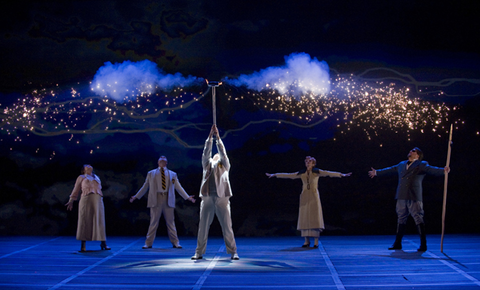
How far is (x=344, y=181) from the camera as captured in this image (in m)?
7.69

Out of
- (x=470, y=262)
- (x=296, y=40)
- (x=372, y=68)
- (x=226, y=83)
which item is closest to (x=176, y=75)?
(x=226, y=83)

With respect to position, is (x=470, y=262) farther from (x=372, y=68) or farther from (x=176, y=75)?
(x=176, y=75)

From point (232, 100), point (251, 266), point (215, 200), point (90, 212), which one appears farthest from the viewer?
point (232, 100)

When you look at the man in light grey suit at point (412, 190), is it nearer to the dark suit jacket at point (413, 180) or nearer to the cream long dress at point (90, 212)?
the dark suit jacket at point (413, 180)

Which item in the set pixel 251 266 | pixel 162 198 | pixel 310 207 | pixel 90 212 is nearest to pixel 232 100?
pixel 162 198

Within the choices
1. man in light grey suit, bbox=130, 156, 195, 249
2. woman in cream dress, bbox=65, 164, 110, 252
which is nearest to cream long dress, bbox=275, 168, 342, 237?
man in light grey suit, bbox=130, 156, 195, 249

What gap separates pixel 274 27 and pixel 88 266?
16.4ft

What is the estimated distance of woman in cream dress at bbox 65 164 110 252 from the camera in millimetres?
5922

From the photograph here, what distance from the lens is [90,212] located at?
6012mm

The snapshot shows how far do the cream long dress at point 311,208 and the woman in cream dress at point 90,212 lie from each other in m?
2.47

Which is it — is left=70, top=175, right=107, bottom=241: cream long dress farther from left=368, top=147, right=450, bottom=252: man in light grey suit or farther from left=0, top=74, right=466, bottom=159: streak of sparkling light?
left=368, top=147, right=450, bottom=252: man in light grey suit

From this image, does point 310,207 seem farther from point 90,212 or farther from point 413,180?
point 90,212

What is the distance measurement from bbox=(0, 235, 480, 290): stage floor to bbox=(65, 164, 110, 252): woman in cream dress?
7.4 inches

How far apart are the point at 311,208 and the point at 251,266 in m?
1.81
